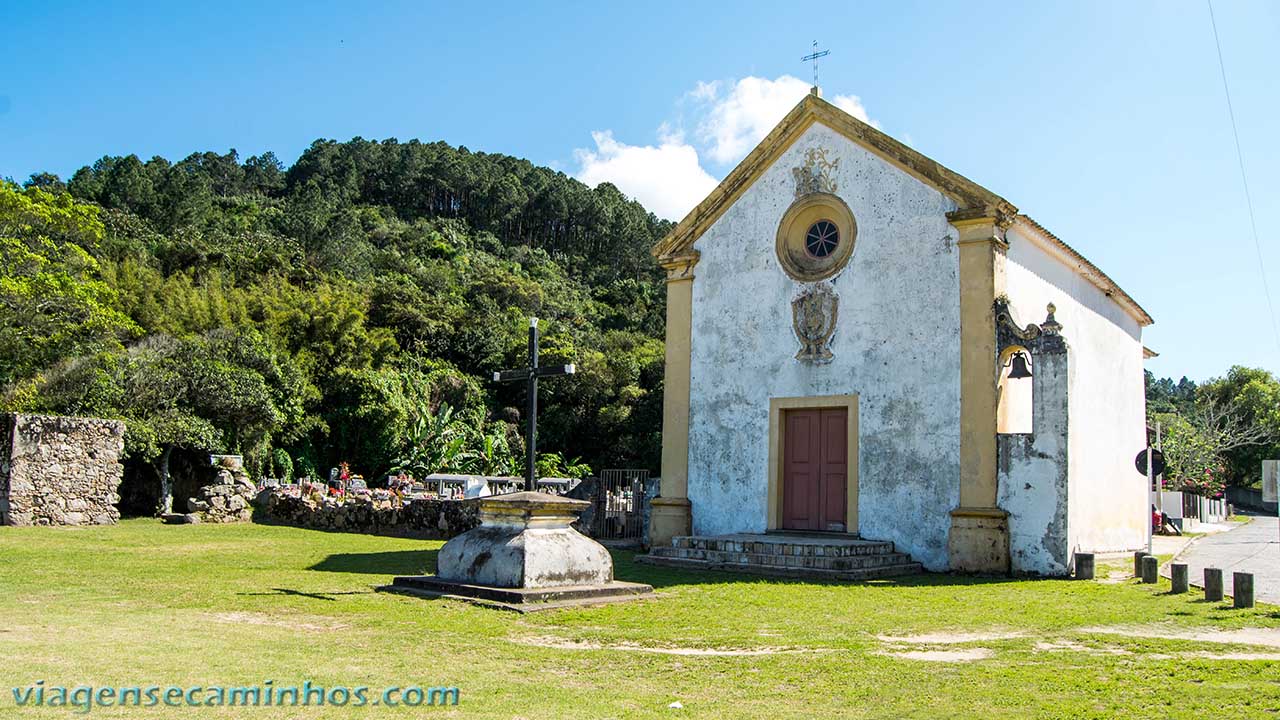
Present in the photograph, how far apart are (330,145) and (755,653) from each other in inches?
3373

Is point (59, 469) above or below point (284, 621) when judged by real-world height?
above

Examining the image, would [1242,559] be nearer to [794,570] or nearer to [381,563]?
[794,570]

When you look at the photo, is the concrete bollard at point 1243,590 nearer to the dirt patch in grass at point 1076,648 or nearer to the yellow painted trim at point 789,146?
the dirt patch in grass at point 1076,648

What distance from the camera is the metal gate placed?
22.0m

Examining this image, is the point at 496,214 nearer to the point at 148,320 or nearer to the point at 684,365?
the point at 148,320

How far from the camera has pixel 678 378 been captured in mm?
19828

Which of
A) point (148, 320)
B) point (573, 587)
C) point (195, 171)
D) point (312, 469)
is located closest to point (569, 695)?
point (573, 587)

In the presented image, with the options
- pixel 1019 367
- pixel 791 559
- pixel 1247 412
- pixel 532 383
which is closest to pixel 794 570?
pixel 791 559

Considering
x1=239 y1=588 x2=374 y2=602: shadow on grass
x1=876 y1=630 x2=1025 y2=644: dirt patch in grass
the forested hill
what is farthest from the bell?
the forested hill

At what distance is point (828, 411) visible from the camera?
708 inches

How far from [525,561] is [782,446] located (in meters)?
8.45

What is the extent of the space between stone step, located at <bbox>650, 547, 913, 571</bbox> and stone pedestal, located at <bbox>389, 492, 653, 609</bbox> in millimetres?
4379

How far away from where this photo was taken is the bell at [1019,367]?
53.2 feet

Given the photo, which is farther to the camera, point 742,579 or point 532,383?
point 742,579
